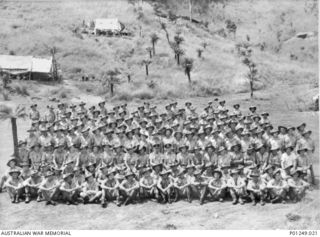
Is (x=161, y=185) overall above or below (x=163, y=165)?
below

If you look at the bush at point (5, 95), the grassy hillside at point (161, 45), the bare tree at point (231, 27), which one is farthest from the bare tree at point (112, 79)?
the bare tree at point (231, 27)

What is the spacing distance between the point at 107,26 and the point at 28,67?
44.9 feet

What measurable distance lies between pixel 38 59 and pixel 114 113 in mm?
19437

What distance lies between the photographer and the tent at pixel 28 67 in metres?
34.8

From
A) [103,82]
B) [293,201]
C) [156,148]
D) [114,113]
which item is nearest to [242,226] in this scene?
[293,201]

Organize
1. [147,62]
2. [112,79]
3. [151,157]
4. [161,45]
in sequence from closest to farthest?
1. [151,157]
2. [112,79]
3. [147,62]
4. [161,45]

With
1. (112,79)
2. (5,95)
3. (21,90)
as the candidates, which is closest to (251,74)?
(112,79)

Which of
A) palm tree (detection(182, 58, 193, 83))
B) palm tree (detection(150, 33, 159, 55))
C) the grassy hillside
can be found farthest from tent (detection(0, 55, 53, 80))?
palm tree (detection(150, 33, 159, 55))

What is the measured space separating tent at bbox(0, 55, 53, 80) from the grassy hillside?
2.43 meters

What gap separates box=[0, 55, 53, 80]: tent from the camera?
34.8 metres

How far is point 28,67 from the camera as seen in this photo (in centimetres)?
3491

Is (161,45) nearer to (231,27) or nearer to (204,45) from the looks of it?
(204,45)

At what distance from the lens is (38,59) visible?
1406 inches

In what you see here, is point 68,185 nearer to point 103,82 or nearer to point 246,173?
point 246,173
